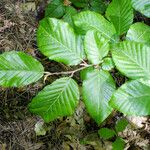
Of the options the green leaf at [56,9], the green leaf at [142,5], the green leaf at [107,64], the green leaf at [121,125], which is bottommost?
the green leaf at [121,125]

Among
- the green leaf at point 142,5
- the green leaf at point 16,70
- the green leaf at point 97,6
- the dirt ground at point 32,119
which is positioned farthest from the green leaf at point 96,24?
the dirt ground at point 32,119

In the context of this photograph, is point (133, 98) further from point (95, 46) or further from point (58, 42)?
point (58, 42)

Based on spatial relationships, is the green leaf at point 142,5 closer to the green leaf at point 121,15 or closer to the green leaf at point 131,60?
the green leaf at point 121,15

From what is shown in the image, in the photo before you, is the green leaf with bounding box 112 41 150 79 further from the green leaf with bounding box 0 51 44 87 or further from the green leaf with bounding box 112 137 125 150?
the green leaf with bounding box 112 137 125 150

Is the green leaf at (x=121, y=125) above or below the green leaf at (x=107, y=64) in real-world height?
below

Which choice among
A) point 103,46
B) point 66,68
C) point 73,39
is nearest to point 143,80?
point 103,46

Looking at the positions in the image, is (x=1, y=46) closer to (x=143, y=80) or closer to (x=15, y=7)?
(x=15, y=7)

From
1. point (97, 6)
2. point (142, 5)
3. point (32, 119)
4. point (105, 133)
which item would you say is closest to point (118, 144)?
point (105, 133)
